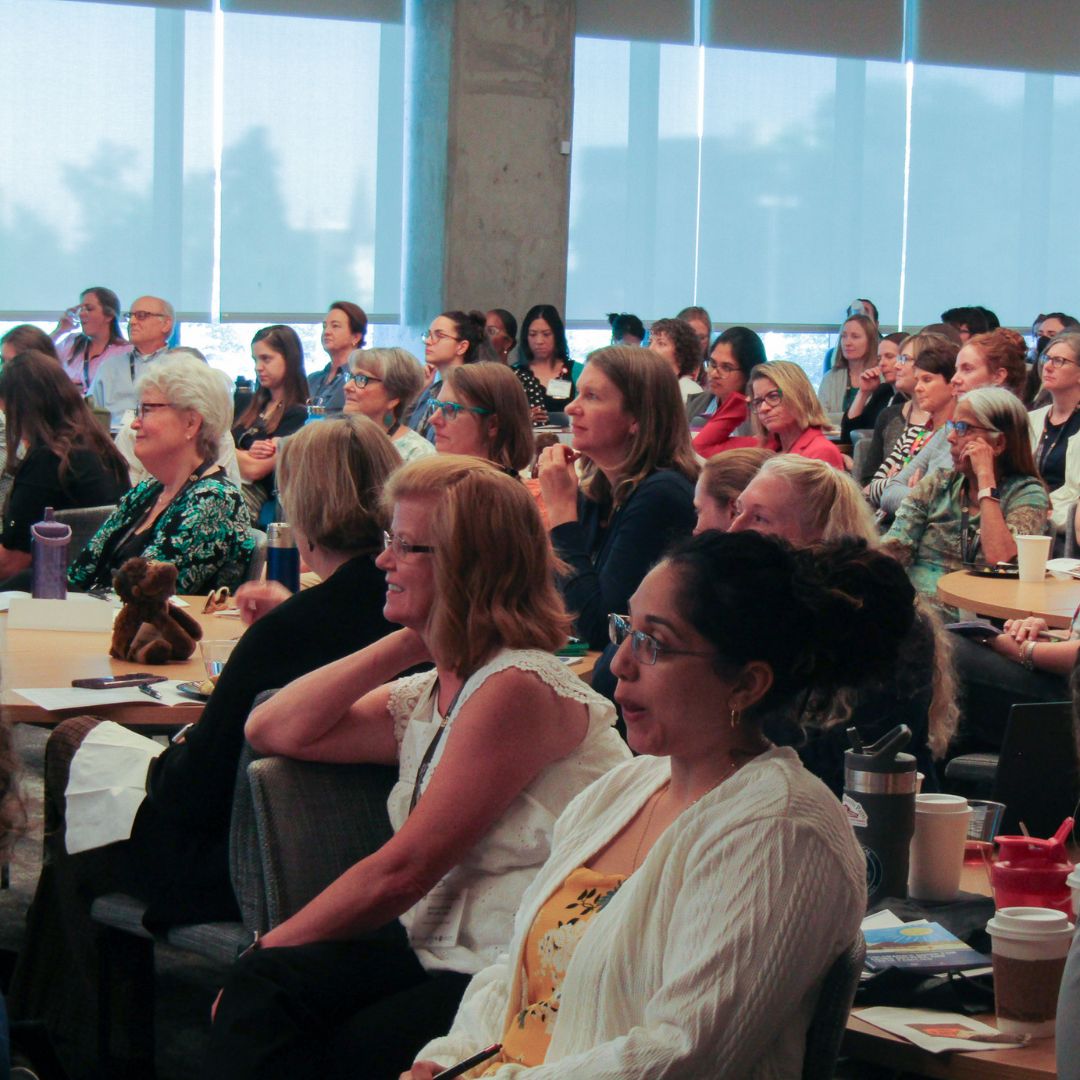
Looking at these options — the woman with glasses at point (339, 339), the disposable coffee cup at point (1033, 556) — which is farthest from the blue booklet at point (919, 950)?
the woman with glasses at point (339, 339)

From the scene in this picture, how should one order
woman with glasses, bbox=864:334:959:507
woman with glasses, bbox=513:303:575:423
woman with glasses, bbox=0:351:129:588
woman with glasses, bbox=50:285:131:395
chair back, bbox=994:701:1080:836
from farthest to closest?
woman with glasses, bbox=513:303:575:423 → woman with glasses, bbox=50:285:131:395 → woman with glasses, bbox=864:334:959:507 → woman with glasses, bbox=0:351:129:588 → chair back, bbox=994:701:1080:836

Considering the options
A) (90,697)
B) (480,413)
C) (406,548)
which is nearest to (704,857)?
(406,548)

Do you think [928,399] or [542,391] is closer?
[928,399]

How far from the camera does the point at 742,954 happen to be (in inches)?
56.8

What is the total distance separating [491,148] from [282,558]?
7864 mm

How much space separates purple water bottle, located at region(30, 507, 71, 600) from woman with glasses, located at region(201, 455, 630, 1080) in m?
1.76

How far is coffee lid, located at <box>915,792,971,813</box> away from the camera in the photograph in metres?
2.01

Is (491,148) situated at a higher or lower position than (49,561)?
higher

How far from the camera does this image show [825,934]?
1.46 m

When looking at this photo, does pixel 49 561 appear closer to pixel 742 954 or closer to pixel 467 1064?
pixel 467 1064

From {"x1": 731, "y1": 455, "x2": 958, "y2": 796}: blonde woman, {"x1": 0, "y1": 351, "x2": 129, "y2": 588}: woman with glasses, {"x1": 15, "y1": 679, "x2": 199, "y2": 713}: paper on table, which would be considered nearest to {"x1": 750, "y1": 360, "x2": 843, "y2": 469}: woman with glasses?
{"x1": 0, "y1": 351, "x2": 129, "y2": 588}: woman with glasses

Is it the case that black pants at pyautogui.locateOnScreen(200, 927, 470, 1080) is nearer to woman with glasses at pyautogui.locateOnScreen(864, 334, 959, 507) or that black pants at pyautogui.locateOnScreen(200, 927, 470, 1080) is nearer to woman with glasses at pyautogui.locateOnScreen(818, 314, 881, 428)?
woman with glasses at pyautogui.locateOnScreen(864, 334, 959, 507)

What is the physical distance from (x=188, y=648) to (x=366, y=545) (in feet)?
2.53

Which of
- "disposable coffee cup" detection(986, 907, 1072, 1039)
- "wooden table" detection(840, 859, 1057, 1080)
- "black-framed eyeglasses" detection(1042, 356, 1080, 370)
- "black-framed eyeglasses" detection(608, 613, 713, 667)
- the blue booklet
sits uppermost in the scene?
"black-framed eyeglasses" detection(1042, 356, 1080, 370)
